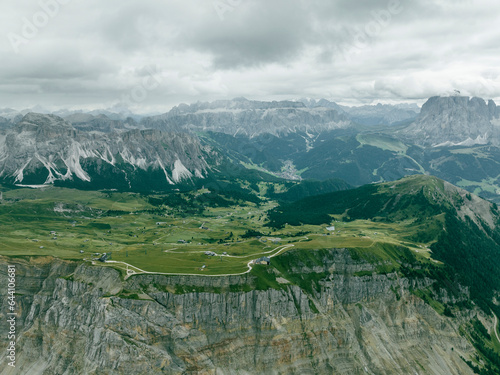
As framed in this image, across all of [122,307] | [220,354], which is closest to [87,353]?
[122,307]

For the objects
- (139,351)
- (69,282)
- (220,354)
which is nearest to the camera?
(139,351)

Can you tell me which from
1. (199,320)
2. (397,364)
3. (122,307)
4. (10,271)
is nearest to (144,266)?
(122,307)

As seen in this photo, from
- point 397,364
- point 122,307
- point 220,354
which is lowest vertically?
point 397,364

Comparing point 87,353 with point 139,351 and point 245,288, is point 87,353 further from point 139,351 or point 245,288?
point 245,288

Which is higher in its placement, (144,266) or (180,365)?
(144,266)

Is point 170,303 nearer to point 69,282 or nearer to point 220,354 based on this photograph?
point 220,354

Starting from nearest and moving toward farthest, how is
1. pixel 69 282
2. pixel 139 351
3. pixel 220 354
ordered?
pixel 139 351 < pixel 220 354 < pixel 69 282

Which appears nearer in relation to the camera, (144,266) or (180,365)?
(180,365)
